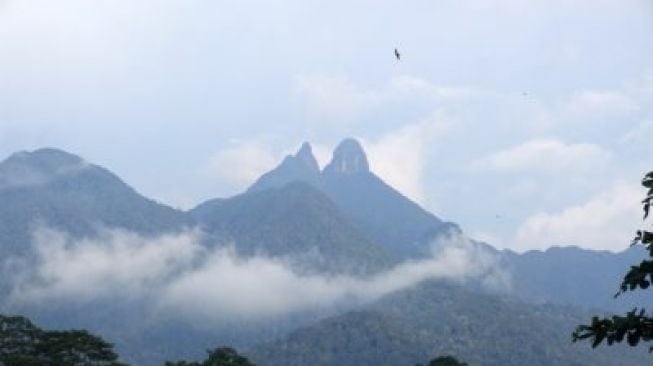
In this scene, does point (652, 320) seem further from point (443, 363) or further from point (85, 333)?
point (443, 363)

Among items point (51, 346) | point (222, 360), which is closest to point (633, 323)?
point (51, 346)

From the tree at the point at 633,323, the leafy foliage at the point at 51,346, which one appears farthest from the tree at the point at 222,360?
the tree at the point at 633,323

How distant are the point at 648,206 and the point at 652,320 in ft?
6.16

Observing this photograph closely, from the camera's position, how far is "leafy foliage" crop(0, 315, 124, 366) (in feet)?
174

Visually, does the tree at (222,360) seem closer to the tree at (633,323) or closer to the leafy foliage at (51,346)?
the leafy foliage at (51,346)

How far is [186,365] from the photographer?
2464 inches

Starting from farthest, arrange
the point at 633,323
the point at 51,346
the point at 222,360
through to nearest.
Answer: the point at 222,360
the point at 51,346
the point at 633,323

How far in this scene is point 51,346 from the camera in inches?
2110

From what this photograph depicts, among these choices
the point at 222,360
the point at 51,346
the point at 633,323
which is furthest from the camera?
the point at 222,360

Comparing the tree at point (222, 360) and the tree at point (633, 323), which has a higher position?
the tree at point (222, 360)

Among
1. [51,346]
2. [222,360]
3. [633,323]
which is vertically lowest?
[633,323]

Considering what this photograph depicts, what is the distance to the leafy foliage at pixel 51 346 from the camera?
5312 centimetres

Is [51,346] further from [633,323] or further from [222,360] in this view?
[633,323]

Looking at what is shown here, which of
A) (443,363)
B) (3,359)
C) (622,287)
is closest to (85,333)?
(3,359)
